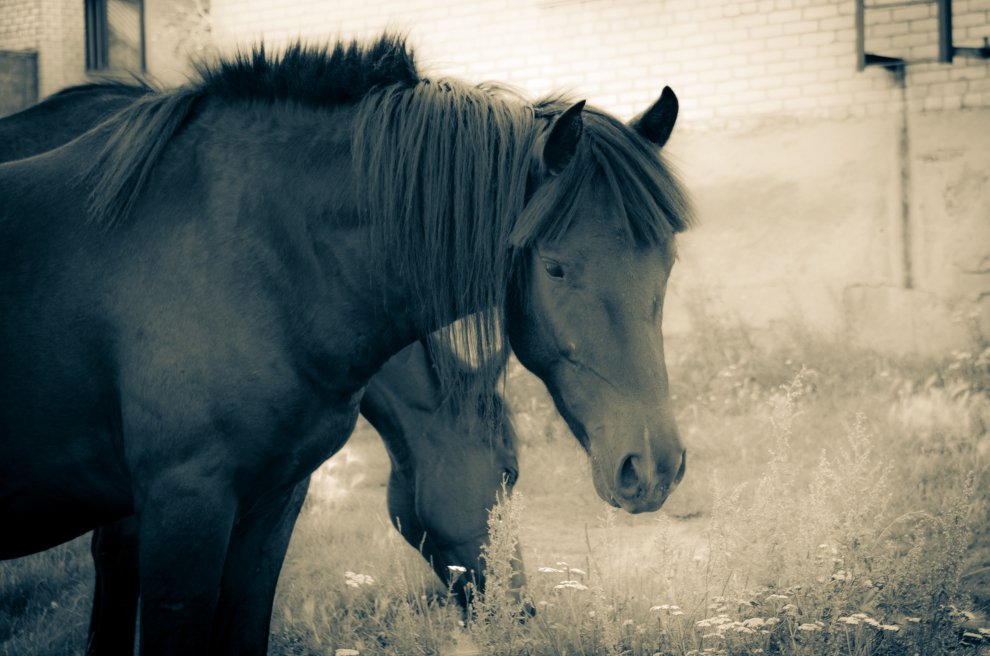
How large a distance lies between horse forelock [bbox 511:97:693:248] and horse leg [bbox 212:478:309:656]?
3.56ft

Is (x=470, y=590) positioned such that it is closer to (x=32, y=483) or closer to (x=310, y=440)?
(x=310, y=440)

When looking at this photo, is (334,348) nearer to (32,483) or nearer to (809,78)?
(32,483)

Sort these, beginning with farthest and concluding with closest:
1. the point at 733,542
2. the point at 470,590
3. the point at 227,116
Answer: the point at 733,542
the point at 470,590
the point at 227,116

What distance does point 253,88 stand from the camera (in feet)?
8.47

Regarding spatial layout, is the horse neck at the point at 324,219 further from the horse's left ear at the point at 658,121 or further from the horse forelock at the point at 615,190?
the horse's left ear at the point at 658,121

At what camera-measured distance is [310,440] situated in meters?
2.41

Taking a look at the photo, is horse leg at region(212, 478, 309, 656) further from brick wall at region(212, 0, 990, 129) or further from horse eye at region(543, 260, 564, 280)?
brick wall at region(212, 0, 990, 129)

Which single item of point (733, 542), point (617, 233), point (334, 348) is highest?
point (617, 233)

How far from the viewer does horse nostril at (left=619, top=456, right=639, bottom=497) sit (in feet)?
7.00

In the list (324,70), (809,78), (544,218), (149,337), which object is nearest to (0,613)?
(149,337)

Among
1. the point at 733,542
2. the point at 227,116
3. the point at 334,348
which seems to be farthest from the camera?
the point at 733,542

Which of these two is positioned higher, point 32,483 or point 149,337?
point 149,337

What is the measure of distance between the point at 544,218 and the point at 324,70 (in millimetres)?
796

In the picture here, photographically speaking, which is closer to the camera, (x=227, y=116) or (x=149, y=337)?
(x=149, y=337)
